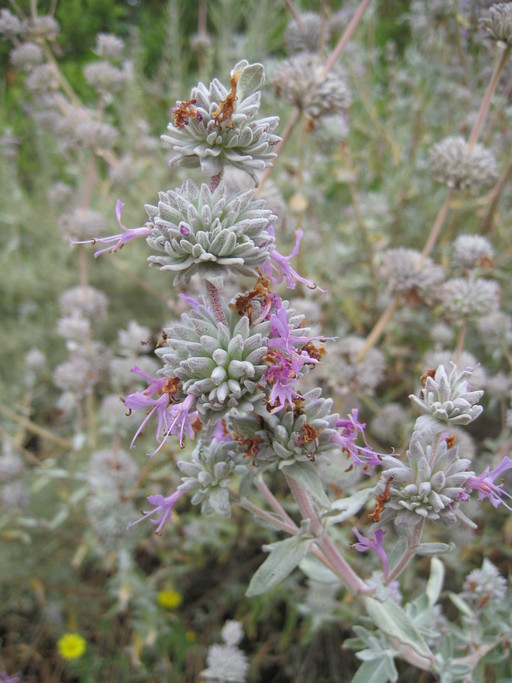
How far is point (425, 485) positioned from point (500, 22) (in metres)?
1.08

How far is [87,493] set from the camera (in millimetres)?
2086

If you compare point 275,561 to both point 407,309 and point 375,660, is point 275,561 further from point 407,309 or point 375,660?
point 407,309

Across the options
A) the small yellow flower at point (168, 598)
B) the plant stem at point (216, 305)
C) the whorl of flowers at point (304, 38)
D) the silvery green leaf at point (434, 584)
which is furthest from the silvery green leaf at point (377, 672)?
the whorl of flowers at point (304, 38)

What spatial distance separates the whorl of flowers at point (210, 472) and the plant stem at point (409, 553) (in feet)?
0.97

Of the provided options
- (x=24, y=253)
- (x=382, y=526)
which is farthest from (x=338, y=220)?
(x=382, y=526)

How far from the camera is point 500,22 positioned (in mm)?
1286

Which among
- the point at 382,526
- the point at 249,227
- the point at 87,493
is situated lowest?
the point at 87,493

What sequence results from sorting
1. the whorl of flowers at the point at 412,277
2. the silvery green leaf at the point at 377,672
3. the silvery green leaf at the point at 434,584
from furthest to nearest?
the whorl of flowers at the point at 412,277 → the silvery green leaf at the point at 434,584 → the silvery green leaf at the point at 377,672

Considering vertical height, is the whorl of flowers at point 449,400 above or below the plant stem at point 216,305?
below

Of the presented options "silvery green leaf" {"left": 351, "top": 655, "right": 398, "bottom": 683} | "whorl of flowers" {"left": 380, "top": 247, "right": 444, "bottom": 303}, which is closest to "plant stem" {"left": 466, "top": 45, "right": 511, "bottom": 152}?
"whorl of flowers" {"left": 380, "top": 247, "right": 444, "bottom": 303}

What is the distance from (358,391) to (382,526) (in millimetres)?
757

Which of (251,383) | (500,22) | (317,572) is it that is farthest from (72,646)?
(500,22)

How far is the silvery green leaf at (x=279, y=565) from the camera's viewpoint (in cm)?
91

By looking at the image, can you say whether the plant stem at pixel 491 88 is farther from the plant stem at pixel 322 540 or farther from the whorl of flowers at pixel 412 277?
the plant stem at pixel 322 540
